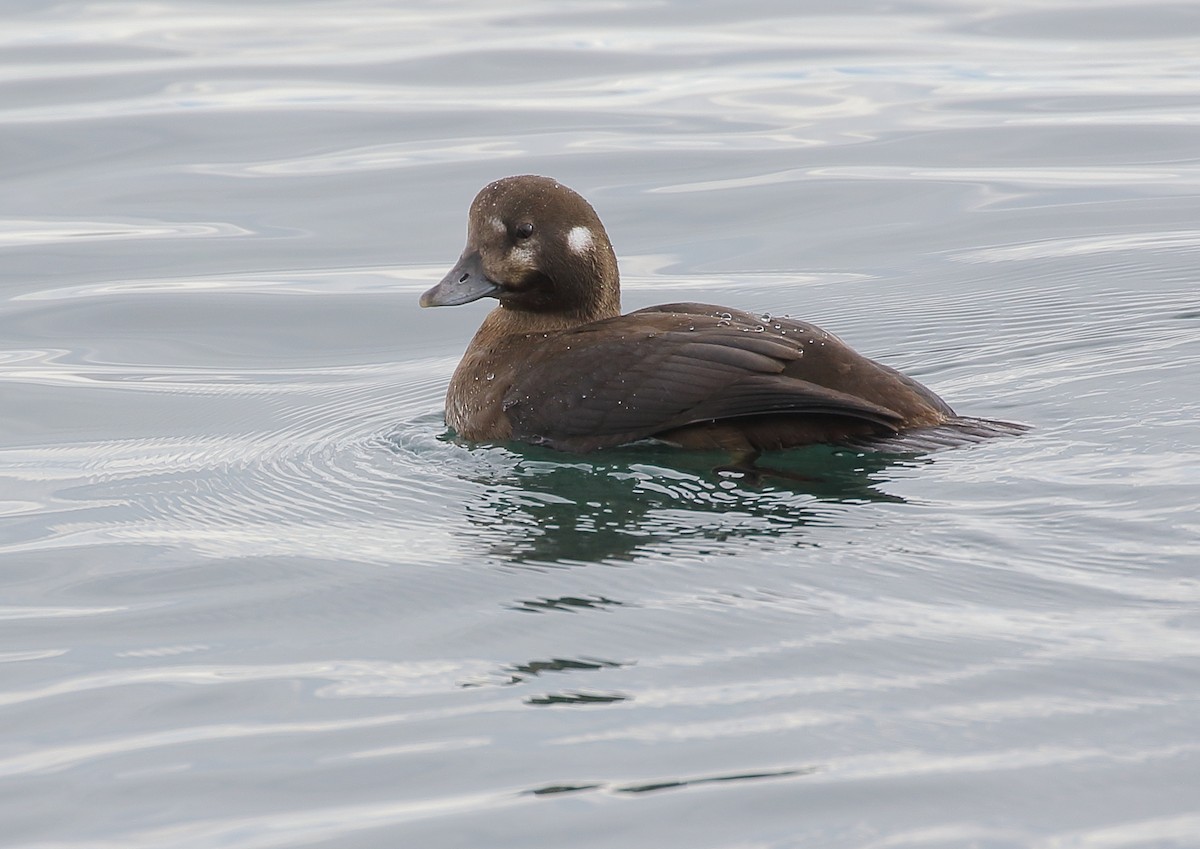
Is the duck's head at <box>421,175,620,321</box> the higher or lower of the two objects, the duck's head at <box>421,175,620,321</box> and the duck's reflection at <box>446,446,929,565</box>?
the higher

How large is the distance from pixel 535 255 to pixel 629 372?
2.97ft

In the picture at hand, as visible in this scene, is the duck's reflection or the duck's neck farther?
the duck's neck

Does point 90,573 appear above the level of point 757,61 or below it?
below

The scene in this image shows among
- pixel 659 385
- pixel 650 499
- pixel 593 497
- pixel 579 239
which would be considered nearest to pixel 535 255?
pixel 579 239

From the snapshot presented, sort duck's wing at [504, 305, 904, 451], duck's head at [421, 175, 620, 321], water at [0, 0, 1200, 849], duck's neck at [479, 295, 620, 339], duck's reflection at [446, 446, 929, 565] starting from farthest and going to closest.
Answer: duck's neck at [479, 295, 620, 339]
duck's head at [421, 175, 620, 321]
duck's wing at [504, 305, 904, 451]
duck's reflection at [446, 446, 929, 565]
water at [0, 0, 1200, 849]

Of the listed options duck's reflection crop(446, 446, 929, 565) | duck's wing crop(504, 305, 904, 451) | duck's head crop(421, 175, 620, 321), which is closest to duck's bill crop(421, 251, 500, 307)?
duck's head crop(421, 175, 620, 321)

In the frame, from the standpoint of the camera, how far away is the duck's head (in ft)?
22.2

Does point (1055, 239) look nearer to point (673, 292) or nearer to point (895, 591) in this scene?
point (673, 292)

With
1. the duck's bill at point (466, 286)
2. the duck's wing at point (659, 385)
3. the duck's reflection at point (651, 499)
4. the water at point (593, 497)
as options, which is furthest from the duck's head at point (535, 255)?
the duck's reflection at point (651, 499)

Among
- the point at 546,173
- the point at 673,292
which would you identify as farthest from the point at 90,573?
the point at 546,173

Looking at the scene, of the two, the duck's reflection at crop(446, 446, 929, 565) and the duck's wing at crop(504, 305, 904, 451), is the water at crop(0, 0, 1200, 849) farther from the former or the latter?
the duck's wing at crop(504, 305, 904, 451)

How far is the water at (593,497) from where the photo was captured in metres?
3.83

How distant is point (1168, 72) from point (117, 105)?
25.6ft

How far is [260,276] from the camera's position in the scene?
9758mm
